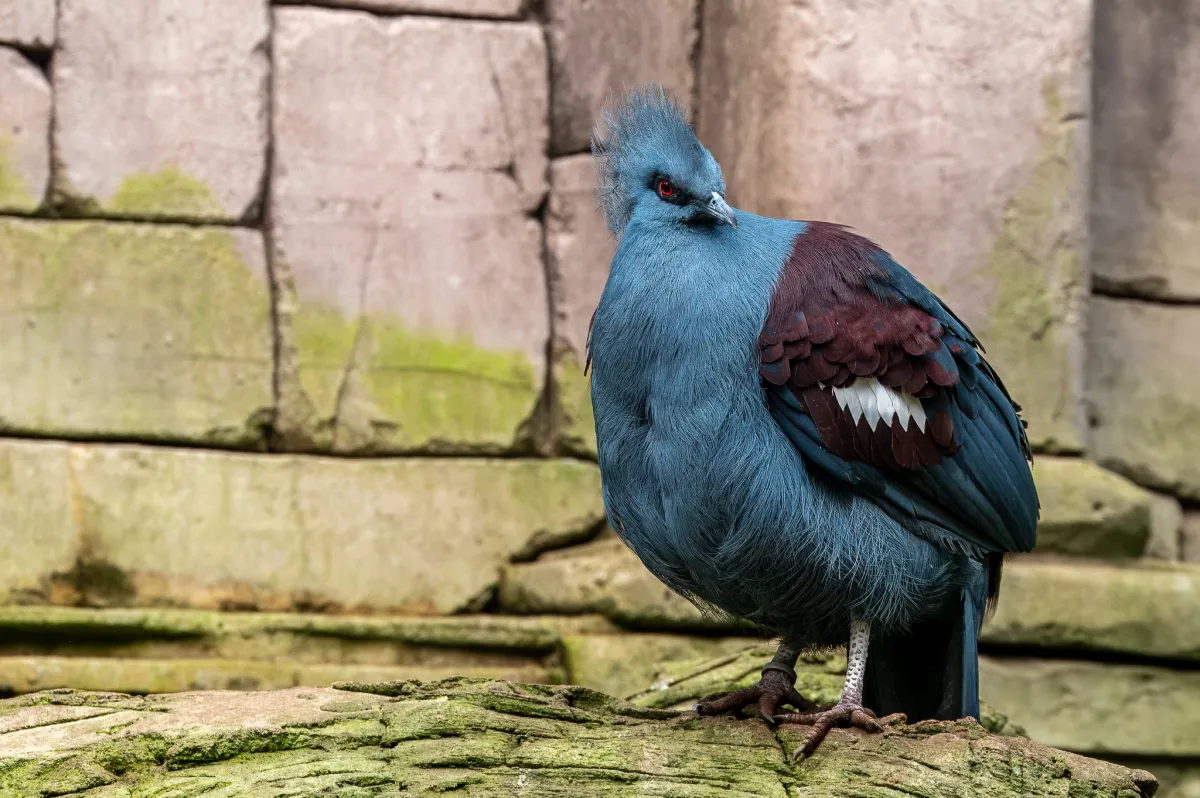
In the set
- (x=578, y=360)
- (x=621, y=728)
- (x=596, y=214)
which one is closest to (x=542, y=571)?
(x=578, y=360)

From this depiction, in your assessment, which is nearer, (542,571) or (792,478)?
(792,478)

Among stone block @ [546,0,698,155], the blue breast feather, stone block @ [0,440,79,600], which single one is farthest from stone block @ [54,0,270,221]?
the blue breast feather

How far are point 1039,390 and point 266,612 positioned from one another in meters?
2.84

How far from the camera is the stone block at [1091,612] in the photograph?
491 centimetres

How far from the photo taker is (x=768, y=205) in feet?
16.5

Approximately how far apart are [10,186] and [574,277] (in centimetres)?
203

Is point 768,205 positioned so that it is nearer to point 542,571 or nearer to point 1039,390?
point 1039,390

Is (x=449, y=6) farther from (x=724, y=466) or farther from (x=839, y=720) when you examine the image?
(x=839, y=720)

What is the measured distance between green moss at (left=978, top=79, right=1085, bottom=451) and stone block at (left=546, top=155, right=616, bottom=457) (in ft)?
4.77

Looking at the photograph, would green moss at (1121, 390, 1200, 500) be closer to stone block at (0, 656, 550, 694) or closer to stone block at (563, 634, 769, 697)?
stone block at (563, 634, 769, 697)

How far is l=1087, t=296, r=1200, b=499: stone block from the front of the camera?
5.42 metres

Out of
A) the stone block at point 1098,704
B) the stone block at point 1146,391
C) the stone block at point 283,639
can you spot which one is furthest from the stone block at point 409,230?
the stone block at point 1146,391

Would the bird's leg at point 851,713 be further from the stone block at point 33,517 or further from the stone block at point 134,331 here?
the stone block at point 33,517

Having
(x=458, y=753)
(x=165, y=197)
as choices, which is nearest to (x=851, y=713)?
(x=458, y=753)
